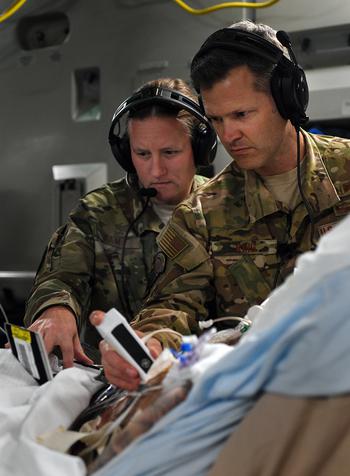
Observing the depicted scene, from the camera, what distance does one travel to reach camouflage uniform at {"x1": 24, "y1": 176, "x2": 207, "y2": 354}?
5.50 ft

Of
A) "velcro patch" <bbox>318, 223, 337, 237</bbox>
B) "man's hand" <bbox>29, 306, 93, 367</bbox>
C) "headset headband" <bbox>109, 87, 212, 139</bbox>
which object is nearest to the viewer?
"man's hand" <bbox>29, 306, 93, 367</bbox>

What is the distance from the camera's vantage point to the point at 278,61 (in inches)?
A: 52.6

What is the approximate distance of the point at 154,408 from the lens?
631mm

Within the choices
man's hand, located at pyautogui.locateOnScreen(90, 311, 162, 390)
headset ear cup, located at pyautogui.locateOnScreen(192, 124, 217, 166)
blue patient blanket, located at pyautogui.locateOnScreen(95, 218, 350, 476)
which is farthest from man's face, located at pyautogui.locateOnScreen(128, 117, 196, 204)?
blue patient blanket, located at pyautogui.locateOnScreen(95, 218, 350, 476)

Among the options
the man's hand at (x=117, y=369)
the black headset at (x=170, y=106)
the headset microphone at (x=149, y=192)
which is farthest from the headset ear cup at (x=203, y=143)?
the man's hand at (x=117, y=369)

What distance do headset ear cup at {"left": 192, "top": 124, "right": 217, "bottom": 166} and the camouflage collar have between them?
176 mm

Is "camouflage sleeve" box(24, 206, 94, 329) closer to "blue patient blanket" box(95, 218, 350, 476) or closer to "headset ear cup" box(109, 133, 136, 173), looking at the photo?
"headset ear cup" box(109, 133, 136, 173)

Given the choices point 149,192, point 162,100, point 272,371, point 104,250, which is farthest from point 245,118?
point 272,371

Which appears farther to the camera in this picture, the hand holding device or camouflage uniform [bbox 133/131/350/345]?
camouflage uniform [bbox 133/131/350/345]

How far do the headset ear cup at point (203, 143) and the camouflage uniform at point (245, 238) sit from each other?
19cm

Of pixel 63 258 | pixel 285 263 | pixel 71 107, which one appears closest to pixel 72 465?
pixel 285 263

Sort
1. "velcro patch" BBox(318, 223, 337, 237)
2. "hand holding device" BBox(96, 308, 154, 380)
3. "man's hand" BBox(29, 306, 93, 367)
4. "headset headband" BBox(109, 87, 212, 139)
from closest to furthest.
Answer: "hand holding device" BBox(96, 308, 154, 380)
"man's hand" BBox(29, 306, 93, 367)
"velcro patch" BBox(318, 223, 337, 237)
"headset headband" BBox(109, 87, 212, 139)

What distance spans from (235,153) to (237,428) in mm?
930

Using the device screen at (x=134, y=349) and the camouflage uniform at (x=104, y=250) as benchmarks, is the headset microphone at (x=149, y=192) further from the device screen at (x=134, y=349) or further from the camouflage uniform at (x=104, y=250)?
the device screen at (x=134, y=349)
